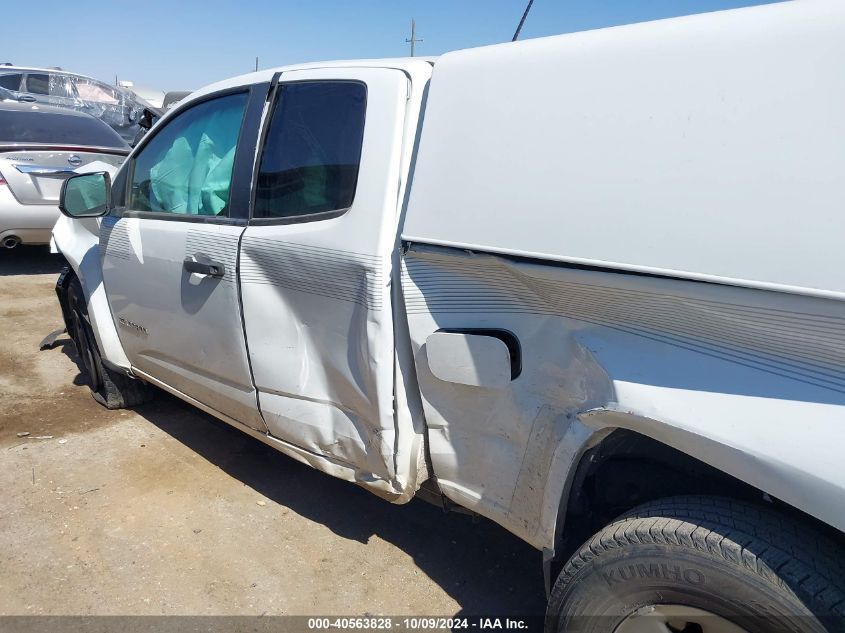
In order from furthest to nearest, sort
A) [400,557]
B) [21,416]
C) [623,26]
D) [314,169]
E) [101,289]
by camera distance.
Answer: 1. [21,416]
2. [101,289]
3. [400,557]
4. [314,169]
5. [623,26]

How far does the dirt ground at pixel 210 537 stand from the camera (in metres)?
2.60

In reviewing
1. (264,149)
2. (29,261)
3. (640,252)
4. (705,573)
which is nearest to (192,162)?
(264,149)

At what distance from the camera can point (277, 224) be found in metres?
2.57

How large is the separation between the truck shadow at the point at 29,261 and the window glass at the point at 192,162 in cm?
469

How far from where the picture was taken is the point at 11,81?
41.1ft

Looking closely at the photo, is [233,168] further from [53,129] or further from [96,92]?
[96,92]

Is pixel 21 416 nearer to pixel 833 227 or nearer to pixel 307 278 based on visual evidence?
pixel 307 278

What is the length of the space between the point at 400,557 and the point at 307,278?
1.28m

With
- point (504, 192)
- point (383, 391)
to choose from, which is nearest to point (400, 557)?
point (383, 391)

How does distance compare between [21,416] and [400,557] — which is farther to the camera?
[21,416]

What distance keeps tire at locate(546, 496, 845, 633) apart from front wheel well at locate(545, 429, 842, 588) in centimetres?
9

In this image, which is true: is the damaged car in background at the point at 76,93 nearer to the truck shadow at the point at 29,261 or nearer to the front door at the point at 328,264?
the truck shadow at the point at 29,261

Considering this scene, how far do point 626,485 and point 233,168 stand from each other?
1.97 meters

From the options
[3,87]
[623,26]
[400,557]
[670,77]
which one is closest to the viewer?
[670,77]
